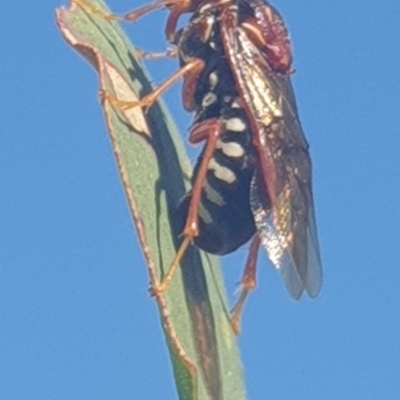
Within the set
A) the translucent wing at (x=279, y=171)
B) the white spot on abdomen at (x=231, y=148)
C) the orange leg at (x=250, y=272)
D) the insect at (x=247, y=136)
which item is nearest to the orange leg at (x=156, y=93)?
the insect at (x=247, y=136)

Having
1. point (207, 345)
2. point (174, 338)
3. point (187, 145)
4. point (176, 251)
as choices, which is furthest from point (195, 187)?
point (174, 338)

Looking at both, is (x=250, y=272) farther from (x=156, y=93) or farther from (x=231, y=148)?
(x=156, y=93)

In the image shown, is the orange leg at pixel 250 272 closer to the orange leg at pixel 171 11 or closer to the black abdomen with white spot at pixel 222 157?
the black abdomen with white spot at pixel 222 157

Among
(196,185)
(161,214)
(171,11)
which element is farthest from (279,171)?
(161,214)

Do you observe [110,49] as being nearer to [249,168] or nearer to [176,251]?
[176,251]

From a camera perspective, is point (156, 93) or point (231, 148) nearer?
point (156, 93)

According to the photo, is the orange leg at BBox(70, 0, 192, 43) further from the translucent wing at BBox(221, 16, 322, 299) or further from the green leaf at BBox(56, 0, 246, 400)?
the green leaf at BBox(56, 0, 246, 400)
